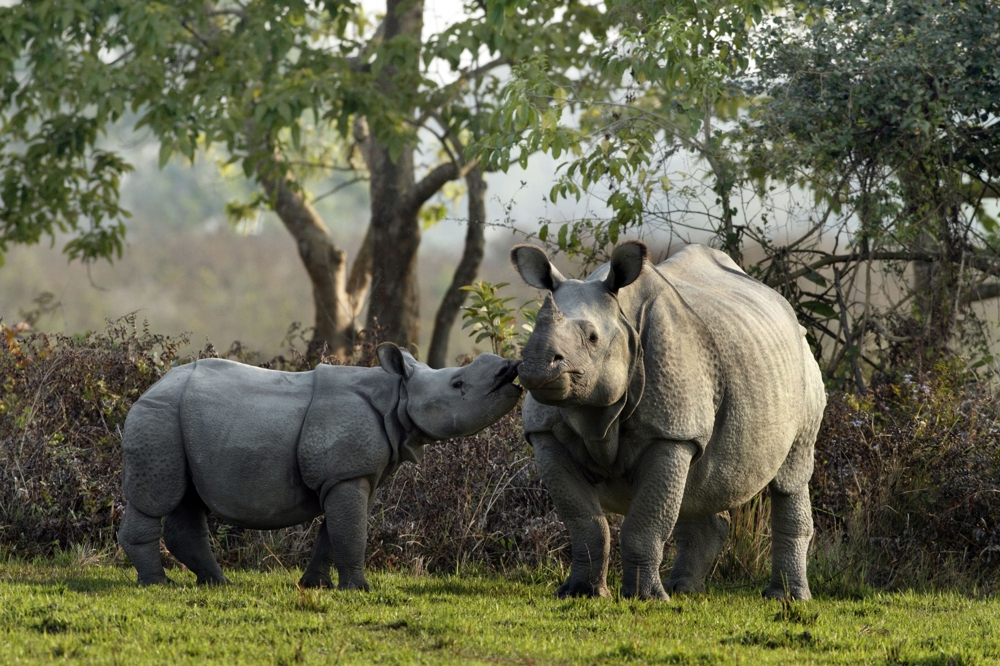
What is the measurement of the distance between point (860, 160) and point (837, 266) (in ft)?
3.42

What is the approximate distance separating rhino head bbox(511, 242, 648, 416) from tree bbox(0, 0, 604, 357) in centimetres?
485

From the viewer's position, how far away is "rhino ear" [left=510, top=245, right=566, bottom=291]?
238 inches

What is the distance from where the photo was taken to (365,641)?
5.29 m

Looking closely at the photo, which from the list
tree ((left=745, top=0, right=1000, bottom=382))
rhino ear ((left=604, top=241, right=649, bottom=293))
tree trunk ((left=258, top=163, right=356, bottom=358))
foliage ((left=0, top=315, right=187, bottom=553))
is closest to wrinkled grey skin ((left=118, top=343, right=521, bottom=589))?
rhino ear ((left=604, top=241, right=649, bottom=293))

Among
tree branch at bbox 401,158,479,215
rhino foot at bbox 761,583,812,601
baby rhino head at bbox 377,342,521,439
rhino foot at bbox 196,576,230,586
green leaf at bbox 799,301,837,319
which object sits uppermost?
Answer: tree branch at bbox 401,158,479,215

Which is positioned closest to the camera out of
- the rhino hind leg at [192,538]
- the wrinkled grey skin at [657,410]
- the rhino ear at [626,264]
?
the wrinkled grey skin at [657,410]

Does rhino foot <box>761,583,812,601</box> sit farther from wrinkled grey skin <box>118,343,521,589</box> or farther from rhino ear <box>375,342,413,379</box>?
rhino ear <box>375,342,413,379</box>

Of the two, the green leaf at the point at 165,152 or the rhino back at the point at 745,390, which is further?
the green leaf at the point at 165,152

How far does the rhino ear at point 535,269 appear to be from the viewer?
19.9 feet

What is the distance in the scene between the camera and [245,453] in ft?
20.6

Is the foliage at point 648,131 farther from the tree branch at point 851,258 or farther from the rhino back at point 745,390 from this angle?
the rhino back at point 745,390

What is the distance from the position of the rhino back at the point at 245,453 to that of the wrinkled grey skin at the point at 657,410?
4.19 feet

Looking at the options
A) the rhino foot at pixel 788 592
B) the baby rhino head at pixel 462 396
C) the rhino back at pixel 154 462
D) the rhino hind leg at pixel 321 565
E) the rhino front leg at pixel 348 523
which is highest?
the baby rhino head at pixel 462 396

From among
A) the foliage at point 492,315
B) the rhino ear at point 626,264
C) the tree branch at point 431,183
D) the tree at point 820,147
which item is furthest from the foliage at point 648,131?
the tree branch at point 431,183
